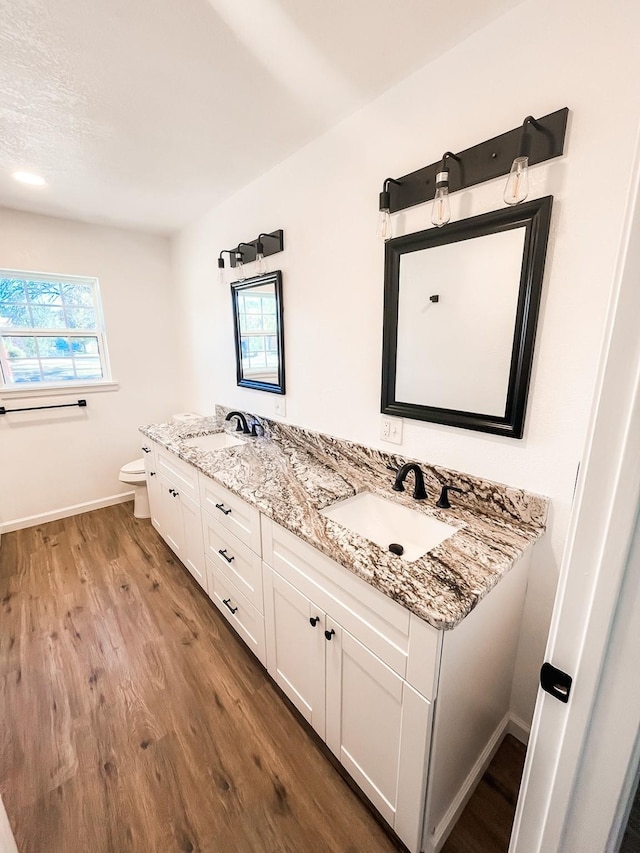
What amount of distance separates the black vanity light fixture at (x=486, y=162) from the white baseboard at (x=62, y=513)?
129 inches

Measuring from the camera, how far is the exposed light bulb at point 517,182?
1.01 meters

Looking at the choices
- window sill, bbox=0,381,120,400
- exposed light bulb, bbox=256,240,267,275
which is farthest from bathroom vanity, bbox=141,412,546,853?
window sill, bbox=0,381,120,400

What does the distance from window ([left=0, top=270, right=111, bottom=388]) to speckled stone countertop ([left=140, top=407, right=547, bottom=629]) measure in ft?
4.85

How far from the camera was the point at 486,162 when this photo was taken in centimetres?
113

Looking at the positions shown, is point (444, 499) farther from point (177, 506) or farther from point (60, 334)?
point (60, 334)

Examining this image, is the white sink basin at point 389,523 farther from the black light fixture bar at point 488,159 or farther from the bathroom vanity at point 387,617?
the black light fixture bar at point 488,159

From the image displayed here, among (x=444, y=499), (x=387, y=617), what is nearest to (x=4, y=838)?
(x=387, y=617)

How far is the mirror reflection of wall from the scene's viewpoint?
45.4 inches

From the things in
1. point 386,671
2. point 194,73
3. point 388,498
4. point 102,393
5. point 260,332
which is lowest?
point 386,671

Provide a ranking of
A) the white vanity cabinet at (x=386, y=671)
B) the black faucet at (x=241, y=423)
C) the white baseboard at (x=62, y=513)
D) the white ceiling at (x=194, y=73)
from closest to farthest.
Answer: the white vanity cabinet at (x=386, y=671)
the white ceiling at (x=194, y=73)
the black faucet at (x=241, y=423)
the white baseboard at (x=62, y=513)

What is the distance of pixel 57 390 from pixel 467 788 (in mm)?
3456

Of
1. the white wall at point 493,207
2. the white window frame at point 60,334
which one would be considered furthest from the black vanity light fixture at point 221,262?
the white window frame at point 60,334

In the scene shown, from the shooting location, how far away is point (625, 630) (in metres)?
0.50

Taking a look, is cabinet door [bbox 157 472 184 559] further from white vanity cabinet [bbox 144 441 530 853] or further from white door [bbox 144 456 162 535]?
white vanity cabinet [bbox 144 441 530 853]
